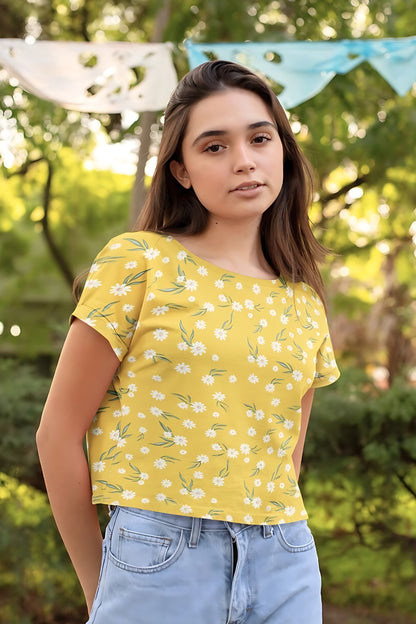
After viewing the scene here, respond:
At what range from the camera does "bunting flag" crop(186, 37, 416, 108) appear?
314 cm

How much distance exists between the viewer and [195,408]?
135 cm

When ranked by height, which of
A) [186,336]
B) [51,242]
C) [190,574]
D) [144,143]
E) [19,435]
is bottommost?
[51,242]

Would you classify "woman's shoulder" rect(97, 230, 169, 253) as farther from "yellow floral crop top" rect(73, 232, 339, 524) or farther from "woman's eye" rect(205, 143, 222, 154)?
"woman's eye" rect(205, 143, 222, 154)

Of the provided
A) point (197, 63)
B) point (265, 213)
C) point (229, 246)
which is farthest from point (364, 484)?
point (229, 246)

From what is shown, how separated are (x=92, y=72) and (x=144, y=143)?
1280mm

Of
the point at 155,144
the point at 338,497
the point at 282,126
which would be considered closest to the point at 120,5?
the point at 155,144

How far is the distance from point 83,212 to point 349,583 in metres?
4.24

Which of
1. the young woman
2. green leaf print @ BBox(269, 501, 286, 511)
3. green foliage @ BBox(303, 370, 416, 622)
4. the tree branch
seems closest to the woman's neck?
the young woman

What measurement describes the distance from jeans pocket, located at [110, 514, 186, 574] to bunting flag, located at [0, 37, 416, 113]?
86.8 inches

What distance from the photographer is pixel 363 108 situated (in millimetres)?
5211

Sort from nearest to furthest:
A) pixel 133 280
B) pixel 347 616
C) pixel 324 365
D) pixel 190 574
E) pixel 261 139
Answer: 1. pixel 190 574
2. pixel 133 280
3. pixel 261 139
4. pixel 324 365
5. pixel 347 616

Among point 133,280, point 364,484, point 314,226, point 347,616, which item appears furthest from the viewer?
point 347,616

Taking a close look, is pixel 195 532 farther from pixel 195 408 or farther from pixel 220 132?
pixel 220 132

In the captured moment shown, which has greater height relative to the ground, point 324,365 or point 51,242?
point 324,365
